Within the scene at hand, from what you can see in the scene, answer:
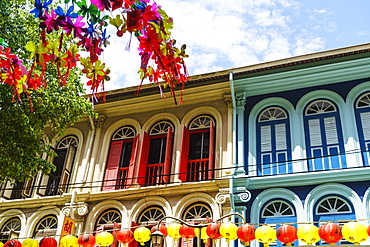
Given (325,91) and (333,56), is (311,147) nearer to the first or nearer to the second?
(325,91)

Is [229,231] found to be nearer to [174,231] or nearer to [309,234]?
[174,231]

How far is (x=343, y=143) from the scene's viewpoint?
400 inches

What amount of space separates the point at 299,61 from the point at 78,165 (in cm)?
766

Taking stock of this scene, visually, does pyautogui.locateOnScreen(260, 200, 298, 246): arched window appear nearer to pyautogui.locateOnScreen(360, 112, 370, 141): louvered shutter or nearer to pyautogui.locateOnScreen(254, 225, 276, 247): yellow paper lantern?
pyautogui.locateOnScreen(254, 225, 276, 247): yellow paper lantern

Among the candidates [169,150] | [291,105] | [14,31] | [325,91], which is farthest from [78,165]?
[325,91]

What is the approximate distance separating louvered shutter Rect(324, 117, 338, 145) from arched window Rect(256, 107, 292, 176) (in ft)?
3.38

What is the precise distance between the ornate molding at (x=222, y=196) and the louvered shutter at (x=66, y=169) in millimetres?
4949

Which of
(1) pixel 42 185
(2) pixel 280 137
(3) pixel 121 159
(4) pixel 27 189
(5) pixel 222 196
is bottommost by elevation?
(5) pixel 222 196

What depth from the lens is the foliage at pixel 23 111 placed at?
870 cm

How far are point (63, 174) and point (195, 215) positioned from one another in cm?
473

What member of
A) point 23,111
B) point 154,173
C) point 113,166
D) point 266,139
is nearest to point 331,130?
point 266,139

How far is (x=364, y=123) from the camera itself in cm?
1029

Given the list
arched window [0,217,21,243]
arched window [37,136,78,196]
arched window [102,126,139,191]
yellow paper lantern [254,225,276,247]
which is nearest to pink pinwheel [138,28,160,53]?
yellow paper lantern [254,225,276,247]

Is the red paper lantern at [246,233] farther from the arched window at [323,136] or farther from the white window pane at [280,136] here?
the white window pane at [280,136]
